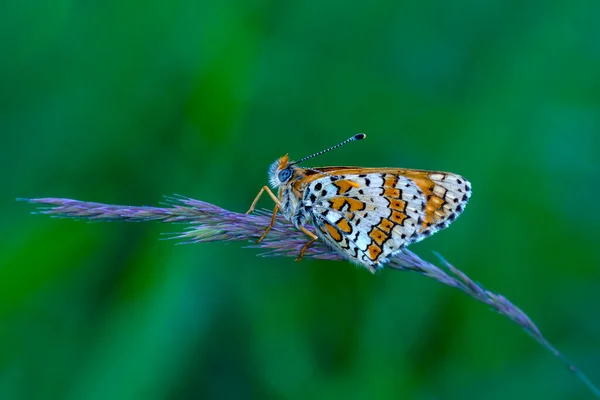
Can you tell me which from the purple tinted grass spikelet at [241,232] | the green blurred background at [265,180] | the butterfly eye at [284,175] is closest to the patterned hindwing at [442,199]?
the purple tinted grass spikelet at [241,232]


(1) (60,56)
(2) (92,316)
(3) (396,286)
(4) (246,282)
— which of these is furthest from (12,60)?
(3) (396,286)

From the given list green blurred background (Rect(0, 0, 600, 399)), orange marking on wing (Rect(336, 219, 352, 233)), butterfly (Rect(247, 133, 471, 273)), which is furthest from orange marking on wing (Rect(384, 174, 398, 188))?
green blurred background (Rect(0, 0, 600, 399))

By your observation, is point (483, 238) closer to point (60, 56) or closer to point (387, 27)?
point (387, 27)

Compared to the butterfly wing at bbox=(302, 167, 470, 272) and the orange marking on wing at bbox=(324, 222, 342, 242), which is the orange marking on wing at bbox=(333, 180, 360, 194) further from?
the orange marking on wing at bbox=(324, 222, 342, 242)

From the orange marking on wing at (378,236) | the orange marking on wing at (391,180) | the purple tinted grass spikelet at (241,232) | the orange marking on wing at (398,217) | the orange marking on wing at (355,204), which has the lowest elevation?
the purple tinted grass spikelet at (241,232)

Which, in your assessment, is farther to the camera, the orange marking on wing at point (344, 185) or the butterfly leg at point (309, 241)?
the orange marking on wing at point (344, 185)

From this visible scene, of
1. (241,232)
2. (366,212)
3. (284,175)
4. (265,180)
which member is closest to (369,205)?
(366,212)

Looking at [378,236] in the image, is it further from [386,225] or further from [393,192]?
[393,192]

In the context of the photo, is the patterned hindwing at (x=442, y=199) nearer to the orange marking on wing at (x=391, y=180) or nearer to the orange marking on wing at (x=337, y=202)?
the orange marking on wing at (x=391, y=180)
